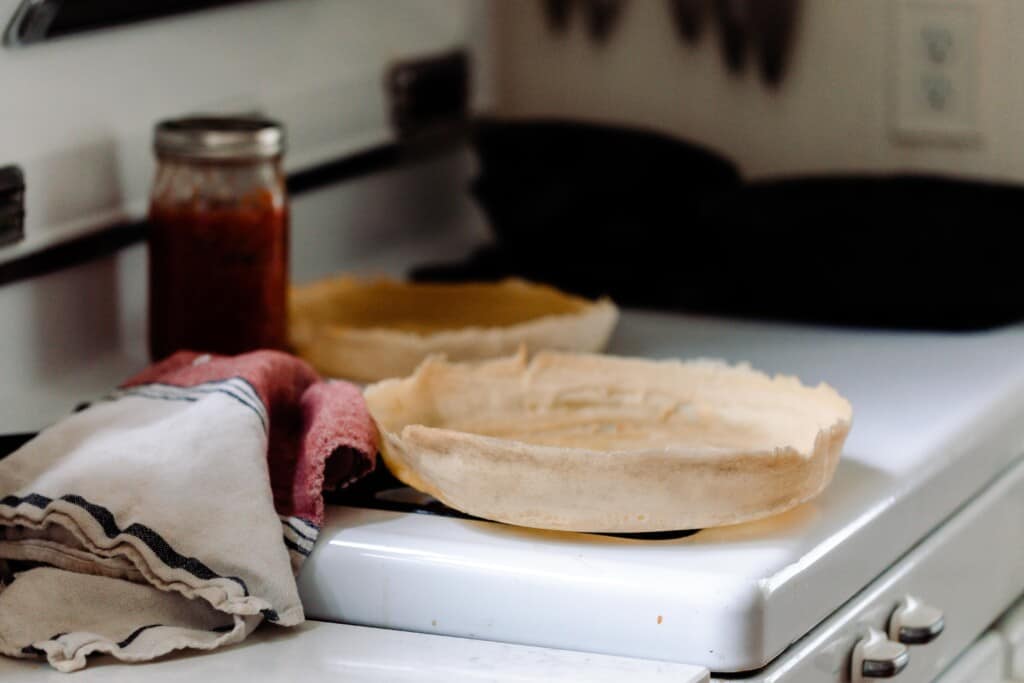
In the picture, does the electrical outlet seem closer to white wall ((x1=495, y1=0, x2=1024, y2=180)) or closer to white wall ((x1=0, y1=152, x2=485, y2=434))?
white wall ((x1=495, y1=0, x2=1024, y2=180))

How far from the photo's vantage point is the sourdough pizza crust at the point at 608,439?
0.87 metres

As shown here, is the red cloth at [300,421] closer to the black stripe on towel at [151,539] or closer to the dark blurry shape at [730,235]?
the black stripe on towel at [151,539]

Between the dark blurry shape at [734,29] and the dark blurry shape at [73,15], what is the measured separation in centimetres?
58

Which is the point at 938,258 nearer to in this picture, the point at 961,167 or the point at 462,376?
the point at 961,167

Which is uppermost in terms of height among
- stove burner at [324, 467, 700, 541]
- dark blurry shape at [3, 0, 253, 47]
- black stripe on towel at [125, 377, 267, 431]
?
dark blurry shape at [3, 0, 253, 47]

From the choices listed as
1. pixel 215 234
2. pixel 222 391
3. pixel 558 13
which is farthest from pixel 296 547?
pixel 558 13

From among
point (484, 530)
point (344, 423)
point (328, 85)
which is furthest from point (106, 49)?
point (484, 530)

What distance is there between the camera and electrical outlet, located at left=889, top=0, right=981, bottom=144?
4.94 ft

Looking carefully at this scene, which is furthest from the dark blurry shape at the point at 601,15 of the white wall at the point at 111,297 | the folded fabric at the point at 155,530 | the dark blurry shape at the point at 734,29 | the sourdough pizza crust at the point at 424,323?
the folded fabric at the point at 155,530

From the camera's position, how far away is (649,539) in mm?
901

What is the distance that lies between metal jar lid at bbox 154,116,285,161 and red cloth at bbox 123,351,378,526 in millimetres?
159

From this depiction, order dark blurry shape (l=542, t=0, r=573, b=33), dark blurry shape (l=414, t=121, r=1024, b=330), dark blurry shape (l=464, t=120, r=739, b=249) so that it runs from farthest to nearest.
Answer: dark blurry shape (l=542, t=0, r=573, b=33) → dark blurry shape (l=464, t=120, r=739, b=249) → dark blurry shape (l=414, t=121, r=1024, b=330)

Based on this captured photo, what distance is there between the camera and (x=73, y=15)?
116cm

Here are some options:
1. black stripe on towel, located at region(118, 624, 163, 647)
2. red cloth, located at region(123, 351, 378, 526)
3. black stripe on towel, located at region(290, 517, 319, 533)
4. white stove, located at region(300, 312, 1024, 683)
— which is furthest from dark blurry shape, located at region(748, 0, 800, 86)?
black stripe on towel, located at region(118, 624, 163, 647)
